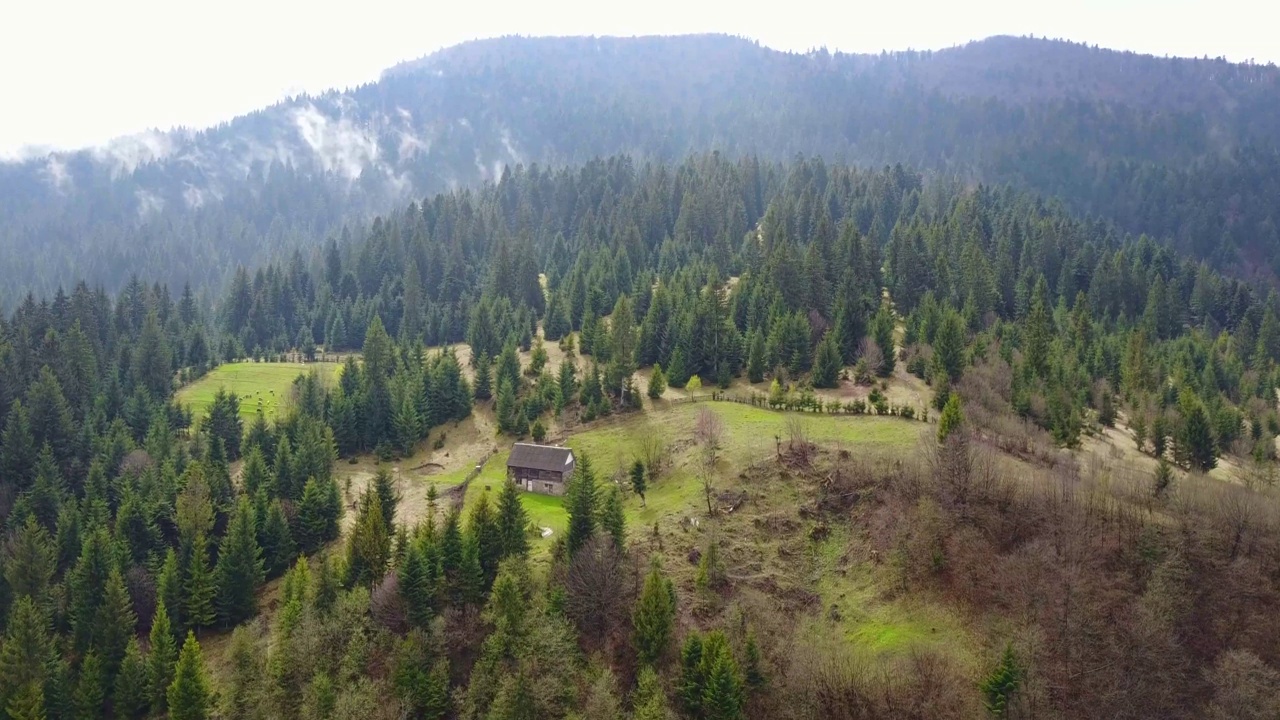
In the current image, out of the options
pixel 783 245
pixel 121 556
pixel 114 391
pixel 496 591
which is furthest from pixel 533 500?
pixel 114 391

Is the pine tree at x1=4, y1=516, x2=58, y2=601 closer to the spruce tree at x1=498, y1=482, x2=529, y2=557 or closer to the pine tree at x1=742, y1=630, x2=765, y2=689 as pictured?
the spruce tree at x1=498, y1=482, x2=529, y2=557

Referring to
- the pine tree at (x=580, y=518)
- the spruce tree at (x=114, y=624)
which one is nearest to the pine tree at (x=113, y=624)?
the spruce tree at (x=114, y=624)

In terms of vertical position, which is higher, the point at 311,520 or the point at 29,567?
the point at 311,520

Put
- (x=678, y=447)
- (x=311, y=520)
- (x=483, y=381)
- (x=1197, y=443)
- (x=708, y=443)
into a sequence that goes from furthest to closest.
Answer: (x=483, y=381), (x=311, y=520), (x=678, y=447), (x=1197, y=443), (x=708, y=443)

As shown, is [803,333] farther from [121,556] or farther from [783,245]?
[121,556]

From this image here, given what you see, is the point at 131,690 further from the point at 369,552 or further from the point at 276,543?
the point at 369,552

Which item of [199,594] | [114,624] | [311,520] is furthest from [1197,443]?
[114,624]

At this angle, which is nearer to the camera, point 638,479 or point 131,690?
point 131,690
